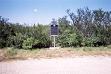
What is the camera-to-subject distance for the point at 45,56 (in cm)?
992

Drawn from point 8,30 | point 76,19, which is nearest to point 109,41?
point 76,19

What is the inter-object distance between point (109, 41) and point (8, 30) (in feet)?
26.8

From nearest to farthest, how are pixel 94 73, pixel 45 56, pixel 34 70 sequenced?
pixel 94 73 → pixel 34 70 → pixel 45 56

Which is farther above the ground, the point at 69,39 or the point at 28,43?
the point at 69,39

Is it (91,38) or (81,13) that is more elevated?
(81,13)

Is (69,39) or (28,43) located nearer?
(28,43)

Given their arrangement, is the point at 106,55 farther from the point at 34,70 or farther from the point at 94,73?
the point at 34,70

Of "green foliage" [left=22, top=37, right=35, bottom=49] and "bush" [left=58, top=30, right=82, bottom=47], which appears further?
"bush" [left=58, top=30, right=82, bottom=47]

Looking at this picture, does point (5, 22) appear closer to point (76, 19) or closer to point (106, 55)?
point (76, 19)

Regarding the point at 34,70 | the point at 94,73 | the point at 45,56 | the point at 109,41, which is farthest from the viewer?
the point at 109,41

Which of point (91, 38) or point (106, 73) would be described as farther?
point (91, 38)

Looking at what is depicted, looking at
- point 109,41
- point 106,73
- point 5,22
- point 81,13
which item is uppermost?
point 81,13

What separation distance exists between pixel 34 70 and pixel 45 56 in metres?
2.91

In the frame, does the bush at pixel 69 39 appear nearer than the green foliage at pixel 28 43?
A: No
